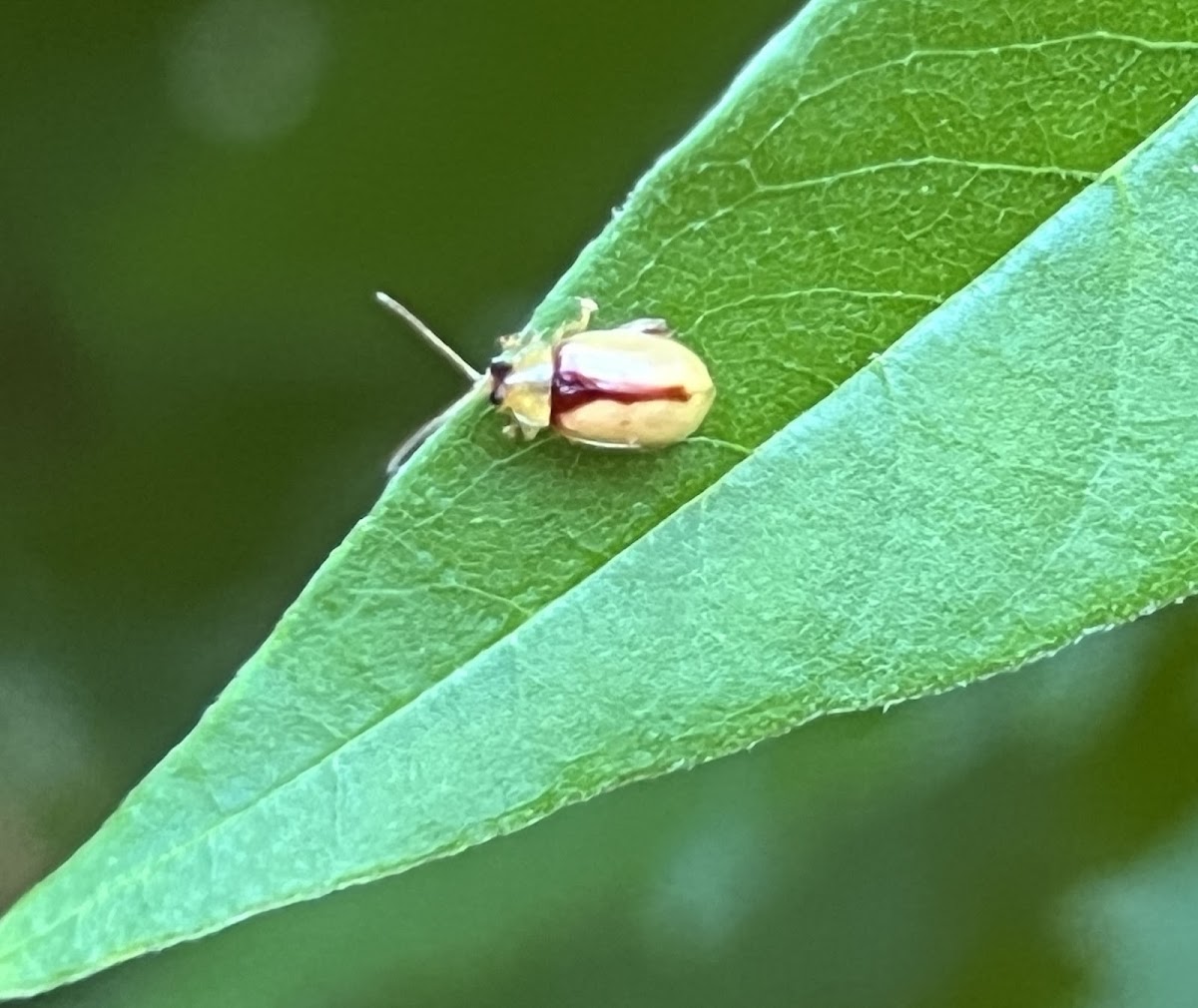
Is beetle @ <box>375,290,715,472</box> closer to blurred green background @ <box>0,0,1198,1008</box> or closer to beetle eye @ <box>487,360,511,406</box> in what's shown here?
beetle eye @ <box>487,360,511,406</box>

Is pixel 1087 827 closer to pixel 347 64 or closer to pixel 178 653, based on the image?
pixel 178 653

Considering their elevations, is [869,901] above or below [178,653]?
below

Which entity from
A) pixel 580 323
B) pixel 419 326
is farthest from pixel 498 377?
pixel 419 326

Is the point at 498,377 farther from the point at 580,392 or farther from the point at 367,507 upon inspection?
the point at 367,507

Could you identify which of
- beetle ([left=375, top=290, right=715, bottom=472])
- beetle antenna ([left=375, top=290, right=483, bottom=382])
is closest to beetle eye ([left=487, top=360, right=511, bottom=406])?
beetle ([left=375, top=290, right=715, bottom=472])

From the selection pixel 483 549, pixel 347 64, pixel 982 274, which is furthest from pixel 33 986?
pixel 347 64

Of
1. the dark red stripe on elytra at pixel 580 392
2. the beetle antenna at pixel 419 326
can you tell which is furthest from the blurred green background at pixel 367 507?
the dark red stripe on elytra at pixel 580 392
